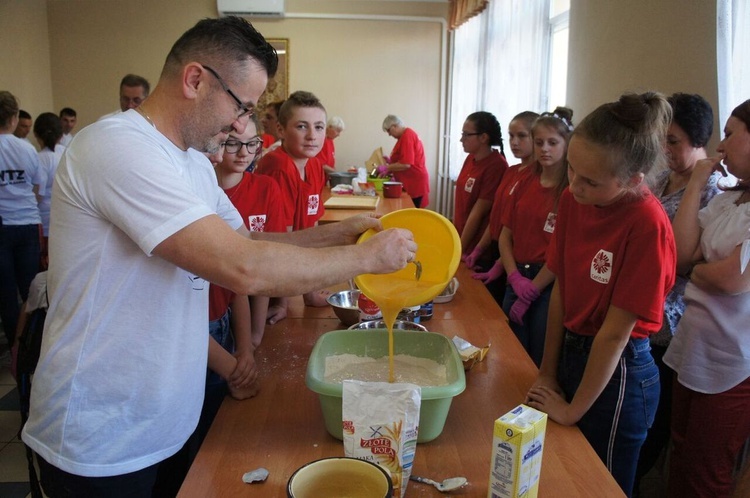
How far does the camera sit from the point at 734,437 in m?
1.72

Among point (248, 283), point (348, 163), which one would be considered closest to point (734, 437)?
point (248, 283)

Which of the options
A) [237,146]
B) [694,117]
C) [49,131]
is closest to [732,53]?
[694,117]

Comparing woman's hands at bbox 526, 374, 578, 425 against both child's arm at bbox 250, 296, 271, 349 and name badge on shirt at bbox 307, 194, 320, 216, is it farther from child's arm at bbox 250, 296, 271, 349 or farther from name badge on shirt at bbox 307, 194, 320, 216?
name badge on shirt at bbox 307, 194, 320, 216

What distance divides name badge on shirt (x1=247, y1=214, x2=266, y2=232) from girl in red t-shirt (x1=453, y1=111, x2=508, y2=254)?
1.78 meters

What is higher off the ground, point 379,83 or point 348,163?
point 379,83

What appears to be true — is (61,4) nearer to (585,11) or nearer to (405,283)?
(585,11)

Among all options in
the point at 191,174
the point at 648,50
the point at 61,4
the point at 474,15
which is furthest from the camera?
the point at 61,4

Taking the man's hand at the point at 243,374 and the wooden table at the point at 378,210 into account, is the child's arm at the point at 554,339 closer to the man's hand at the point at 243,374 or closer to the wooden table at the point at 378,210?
the man's hand at the point at 243,374

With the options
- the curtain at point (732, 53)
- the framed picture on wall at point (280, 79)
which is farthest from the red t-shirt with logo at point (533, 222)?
the framed picture on wall at point (280, 79)

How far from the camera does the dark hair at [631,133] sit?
4.44 ft

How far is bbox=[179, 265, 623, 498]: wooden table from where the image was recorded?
1.07m

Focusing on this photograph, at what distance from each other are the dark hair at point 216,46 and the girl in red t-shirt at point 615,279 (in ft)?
2.64

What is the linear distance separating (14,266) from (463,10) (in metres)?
5.30

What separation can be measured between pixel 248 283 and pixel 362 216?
1.74 feet
